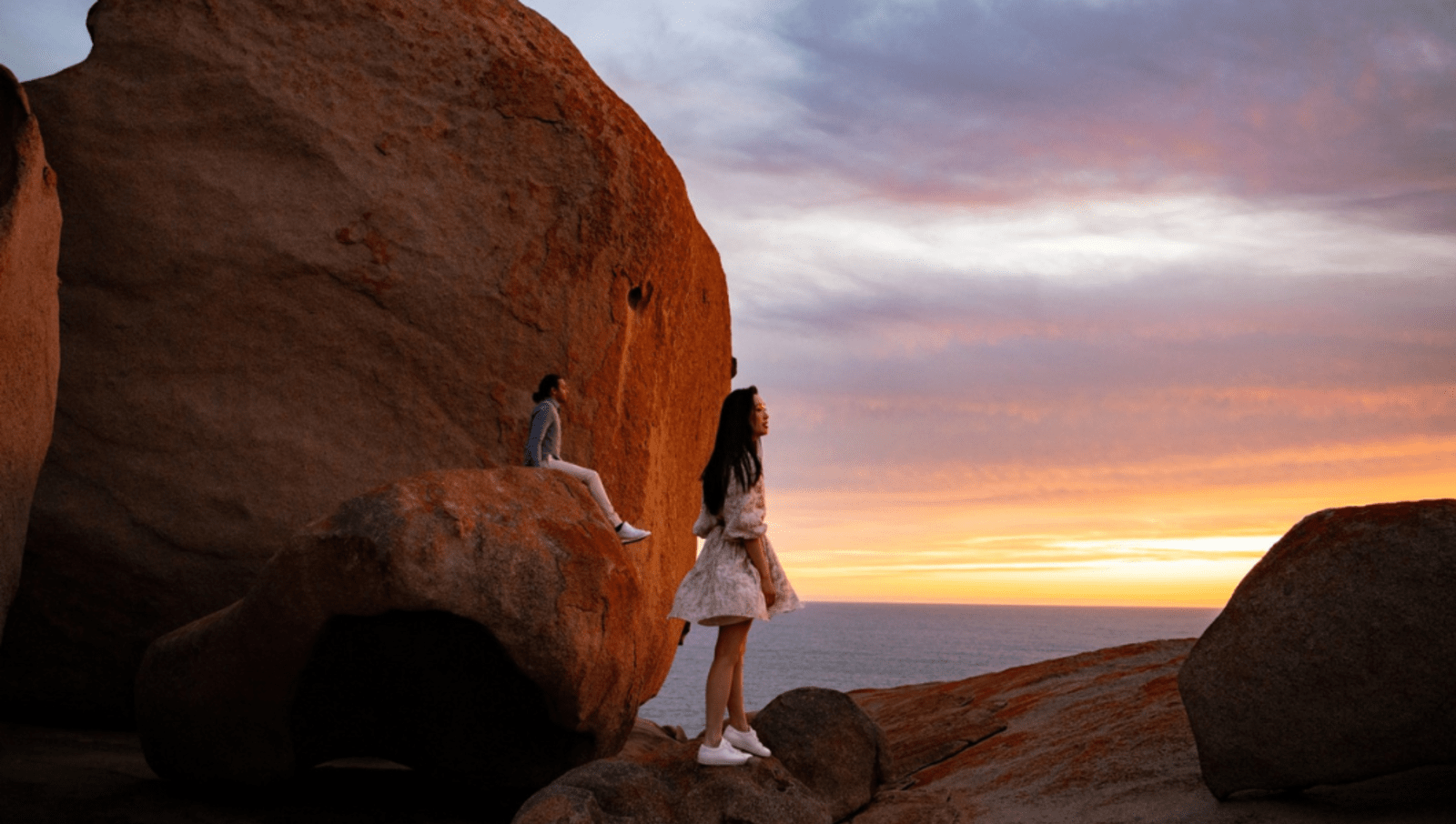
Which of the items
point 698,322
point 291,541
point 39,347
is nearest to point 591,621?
point 291,541

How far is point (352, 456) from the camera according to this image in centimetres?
1001

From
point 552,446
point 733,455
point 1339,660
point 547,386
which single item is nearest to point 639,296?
point 547,386

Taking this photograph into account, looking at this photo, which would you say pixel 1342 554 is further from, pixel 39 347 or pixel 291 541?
pixel 39 347

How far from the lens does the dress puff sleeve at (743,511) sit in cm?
664

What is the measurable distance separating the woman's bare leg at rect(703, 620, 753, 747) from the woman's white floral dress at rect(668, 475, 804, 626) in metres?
0.08

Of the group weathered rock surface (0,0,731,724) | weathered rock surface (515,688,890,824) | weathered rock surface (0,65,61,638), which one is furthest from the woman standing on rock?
weathered rock surface (0,65,61,638)

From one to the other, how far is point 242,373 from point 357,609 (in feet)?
12.9

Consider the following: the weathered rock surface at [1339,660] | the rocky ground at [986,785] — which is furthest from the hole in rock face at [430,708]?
the weathered rock surface at [1339,660]

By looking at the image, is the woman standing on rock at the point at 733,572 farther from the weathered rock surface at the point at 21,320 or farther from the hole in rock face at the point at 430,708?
the weathered rock surface at the point at 21,320

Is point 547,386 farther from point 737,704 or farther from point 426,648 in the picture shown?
point 737,704

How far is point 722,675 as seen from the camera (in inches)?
258

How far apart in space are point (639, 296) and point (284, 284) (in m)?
3.38

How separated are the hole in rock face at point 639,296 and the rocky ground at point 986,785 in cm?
488

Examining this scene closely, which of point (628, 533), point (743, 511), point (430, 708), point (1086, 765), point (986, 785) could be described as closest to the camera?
A: point (743, 511)
